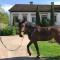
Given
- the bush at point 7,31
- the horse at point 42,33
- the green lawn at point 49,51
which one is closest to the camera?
the horse at point 42,33

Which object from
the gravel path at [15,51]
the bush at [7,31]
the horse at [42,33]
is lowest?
the bush at [7,31]

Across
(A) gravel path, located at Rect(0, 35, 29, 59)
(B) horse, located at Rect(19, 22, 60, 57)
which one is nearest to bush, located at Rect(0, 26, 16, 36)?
(A) gravel path, located at Rect(0, 35, 29, 59)

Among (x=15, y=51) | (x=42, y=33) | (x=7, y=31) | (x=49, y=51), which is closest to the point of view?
(x=42, y=33)

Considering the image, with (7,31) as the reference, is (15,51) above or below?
above

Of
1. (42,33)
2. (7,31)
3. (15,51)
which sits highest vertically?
(42,33)

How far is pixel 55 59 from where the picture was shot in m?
12.4

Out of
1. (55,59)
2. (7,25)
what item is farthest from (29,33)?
(7,25)

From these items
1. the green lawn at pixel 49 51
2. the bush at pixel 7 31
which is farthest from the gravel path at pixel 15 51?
the bush at pixel 7 31

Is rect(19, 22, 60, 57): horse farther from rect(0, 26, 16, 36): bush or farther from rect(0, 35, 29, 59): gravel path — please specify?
rect(0, 26, 16, 36): bush

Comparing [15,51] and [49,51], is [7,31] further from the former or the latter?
[49,51]

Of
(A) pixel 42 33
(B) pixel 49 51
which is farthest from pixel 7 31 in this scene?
(A) pixel 42 33

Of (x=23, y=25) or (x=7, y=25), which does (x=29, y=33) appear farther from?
(x=7, y=25)

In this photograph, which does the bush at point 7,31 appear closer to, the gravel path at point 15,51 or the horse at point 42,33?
the gravel path at point 15,51

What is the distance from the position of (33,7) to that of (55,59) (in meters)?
36.8
